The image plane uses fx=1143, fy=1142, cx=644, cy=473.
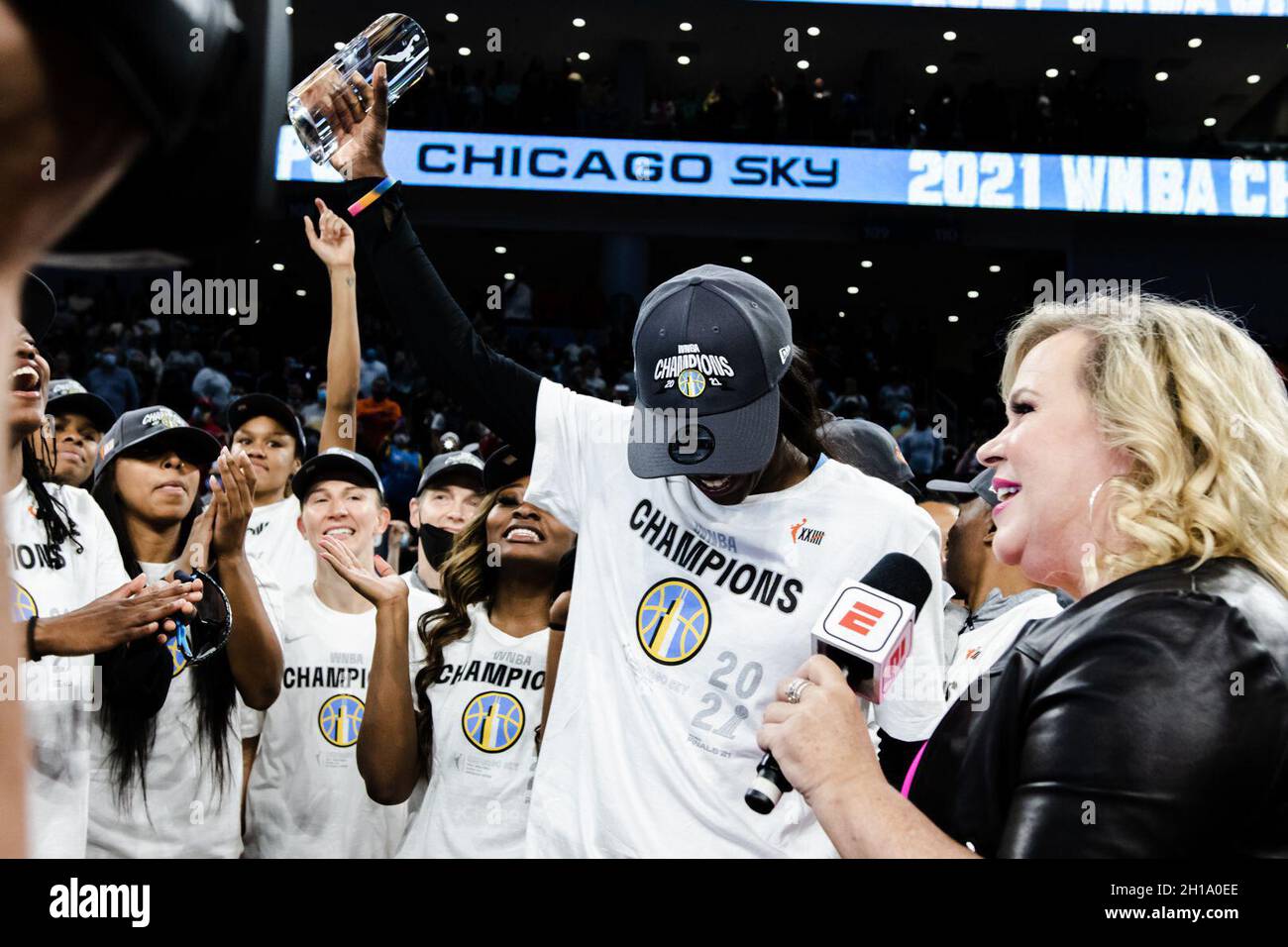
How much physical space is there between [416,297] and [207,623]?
1100 millimetres

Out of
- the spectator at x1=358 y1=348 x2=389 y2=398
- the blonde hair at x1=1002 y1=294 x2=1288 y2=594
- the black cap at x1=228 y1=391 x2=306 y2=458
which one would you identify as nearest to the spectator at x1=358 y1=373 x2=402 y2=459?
the spectator at x1=358 y1=348 x2=389 y2=398

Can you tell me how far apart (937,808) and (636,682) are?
74 centimetres

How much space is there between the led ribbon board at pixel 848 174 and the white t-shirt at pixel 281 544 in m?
11.8

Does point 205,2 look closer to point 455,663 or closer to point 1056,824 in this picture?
point 1056,824

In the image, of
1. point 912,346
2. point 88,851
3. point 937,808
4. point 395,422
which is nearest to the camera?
point 937,808

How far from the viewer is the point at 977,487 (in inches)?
119

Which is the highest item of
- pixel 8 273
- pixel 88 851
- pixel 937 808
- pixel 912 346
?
pixel 912 346

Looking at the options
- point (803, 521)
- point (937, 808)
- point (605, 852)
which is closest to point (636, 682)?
point (605, 852)

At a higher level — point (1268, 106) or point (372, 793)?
point (1268, 106)

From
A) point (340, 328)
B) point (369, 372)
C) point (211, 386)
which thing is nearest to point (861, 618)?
point (340, 328)

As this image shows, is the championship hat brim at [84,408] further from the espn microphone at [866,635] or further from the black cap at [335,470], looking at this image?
the espn microphone at [866,635]

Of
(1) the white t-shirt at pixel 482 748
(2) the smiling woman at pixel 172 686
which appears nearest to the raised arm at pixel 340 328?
(2) the smiling woman at pixel 172 686

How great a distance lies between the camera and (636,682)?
1.91m

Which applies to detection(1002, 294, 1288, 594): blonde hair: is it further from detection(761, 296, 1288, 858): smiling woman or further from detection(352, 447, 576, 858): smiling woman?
detection(352, 447, 576, 858): smiling woman
